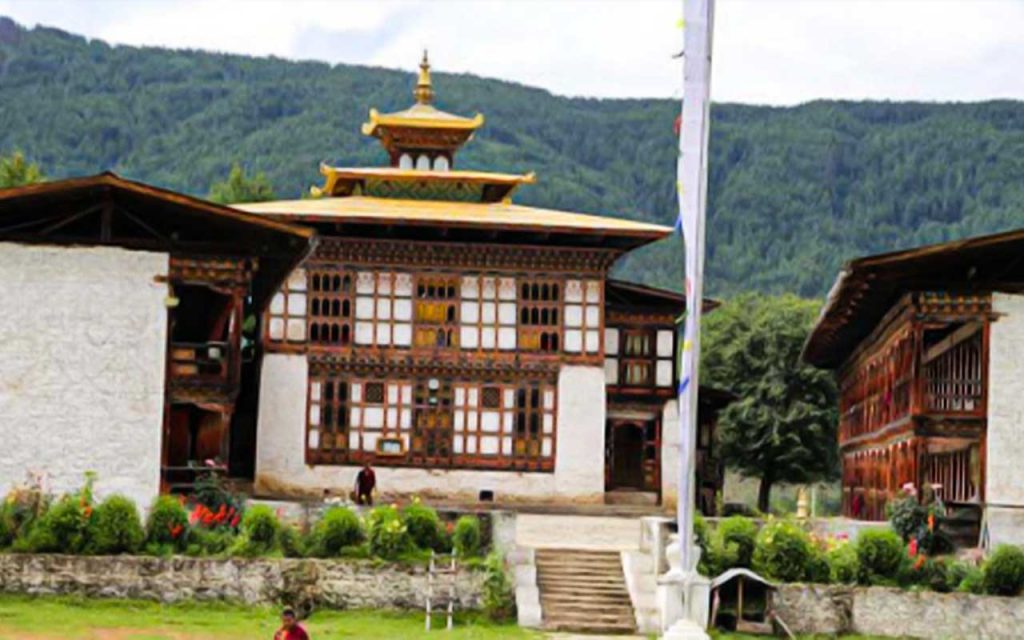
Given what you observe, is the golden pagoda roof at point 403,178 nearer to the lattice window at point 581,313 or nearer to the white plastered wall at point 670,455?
the lattice window at point 581,313

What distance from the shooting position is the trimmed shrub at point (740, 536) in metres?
39.8

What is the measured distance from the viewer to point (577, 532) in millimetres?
48656

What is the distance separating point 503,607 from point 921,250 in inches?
444

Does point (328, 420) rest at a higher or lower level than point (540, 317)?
lower

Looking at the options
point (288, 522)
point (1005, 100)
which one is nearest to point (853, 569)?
point (288, 522)

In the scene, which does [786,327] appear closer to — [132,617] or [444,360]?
[444,360]

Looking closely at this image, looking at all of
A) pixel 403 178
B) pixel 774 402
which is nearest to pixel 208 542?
pixel 403 178

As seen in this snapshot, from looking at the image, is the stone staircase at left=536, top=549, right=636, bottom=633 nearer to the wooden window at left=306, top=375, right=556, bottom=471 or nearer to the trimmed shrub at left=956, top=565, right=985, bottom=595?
the trimmed shrub at left=956, top=565, right=985, bottom=595

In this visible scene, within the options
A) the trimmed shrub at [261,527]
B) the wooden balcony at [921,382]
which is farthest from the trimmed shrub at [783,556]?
the wooden balcony at [921,382]

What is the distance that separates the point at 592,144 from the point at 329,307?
129 meters

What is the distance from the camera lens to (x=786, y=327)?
273 ft

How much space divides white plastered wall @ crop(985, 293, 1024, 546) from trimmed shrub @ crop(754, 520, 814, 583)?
283 inches

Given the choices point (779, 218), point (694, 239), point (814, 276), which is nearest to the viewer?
point (694, 239)

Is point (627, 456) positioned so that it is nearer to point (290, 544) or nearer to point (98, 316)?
point (98, 316)
